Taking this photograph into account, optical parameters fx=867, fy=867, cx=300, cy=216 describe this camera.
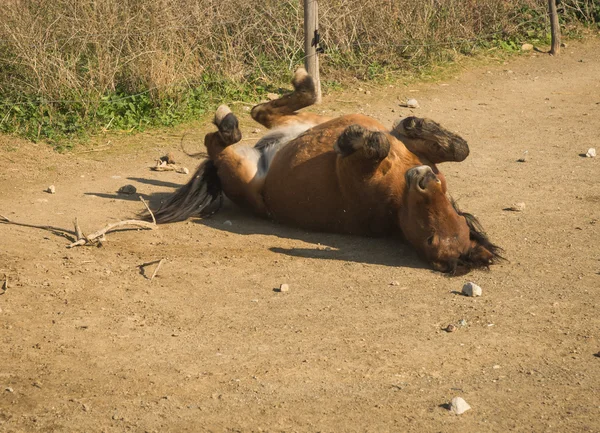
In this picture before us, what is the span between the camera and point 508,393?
415 centimetres

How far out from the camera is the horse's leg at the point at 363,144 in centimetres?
555

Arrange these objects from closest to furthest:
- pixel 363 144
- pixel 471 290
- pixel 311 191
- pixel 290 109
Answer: pixel 471 290
pixel 363 144
pixel 311 191
pixel 290 109

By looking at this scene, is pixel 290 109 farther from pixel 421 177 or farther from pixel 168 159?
pixel 421 177

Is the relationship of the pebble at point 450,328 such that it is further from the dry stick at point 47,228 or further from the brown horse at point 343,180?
the dry stick at point 47,228

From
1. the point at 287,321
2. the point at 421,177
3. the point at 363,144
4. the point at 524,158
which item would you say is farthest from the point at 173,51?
the point at 287,321

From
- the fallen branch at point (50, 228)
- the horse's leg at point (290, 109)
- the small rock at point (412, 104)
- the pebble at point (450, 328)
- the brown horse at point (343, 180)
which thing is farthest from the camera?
the small rock at point (412, 104)

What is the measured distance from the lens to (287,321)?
4.98m

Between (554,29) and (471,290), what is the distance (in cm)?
784

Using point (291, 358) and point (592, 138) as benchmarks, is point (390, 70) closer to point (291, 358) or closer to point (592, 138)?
point (592, 138)

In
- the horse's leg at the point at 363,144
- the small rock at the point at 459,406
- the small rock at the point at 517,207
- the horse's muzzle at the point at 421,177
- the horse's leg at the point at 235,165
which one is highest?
the horse's leg at the point at 363,144

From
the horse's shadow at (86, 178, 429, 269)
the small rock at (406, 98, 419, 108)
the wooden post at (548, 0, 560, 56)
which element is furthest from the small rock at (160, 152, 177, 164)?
the wooden post at (548, 0, 560, 56)

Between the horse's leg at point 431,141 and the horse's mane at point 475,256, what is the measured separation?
0.38 metres

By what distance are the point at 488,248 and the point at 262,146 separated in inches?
83.1

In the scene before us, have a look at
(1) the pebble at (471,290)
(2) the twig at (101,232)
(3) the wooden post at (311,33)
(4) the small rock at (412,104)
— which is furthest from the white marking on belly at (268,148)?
(4) the small rock at (412,104)
